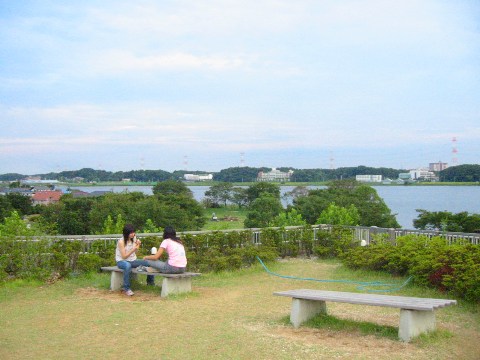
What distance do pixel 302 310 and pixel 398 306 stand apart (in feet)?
4.84

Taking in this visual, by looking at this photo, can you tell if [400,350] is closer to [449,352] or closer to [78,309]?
[449,352]

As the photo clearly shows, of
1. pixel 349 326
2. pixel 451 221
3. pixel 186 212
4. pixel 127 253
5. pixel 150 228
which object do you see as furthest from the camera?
pixel 186 212

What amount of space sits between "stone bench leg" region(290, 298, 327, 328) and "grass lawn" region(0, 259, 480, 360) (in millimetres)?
110

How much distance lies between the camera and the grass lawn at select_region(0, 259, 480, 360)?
6469mm

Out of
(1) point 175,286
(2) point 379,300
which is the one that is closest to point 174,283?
(1) point 175,286

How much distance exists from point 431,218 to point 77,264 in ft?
94.5

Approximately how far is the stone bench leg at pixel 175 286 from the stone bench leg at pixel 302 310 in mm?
3041

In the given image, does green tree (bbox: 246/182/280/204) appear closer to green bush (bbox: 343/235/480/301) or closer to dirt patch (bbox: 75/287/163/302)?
green bush (bbox: 343/235/480/301)

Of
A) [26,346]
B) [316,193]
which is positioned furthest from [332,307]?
[316,193]

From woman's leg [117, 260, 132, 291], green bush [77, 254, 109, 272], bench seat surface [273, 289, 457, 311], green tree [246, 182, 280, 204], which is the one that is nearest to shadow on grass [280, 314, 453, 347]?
bench seat surface [273, 289, 457, 311]

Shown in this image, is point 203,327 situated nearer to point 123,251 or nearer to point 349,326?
point 349,326

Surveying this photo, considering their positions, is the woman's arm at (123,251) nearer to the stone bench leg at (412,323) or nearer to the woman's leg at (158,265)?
the woman's leg at (158,265)

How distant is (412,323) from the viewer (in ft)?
22.3

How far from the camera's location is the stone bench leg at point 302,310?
7.63 metres
